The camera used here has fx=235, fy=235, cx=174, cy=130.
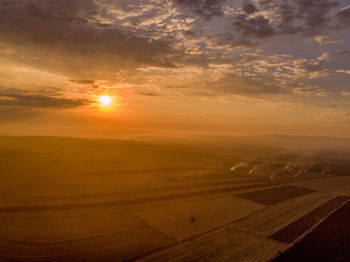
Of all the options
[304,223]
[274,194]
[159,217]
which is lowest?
[304,223]

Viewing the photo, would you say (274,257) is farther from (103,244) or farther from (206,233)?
(103,244)

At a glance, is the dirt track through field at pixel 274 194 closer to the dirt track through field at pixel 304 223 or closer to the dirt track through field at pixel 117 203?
the dirt track through field at pixel 117 203

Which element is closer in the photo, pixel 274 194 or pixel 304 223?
pixel 304 223

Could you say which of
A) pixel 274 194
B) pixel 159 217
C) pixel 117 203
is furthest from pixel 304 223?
pixel 117 203

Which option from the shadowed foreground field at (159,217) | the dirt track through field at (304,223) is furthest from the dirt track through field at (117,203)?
the dirt track through field at (304,223)

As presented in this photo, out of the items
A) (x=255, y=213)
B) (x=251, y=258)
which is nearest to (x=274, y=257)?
(x=251, y=258)

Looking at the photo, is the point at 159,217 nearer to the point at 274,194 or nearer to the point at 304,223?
the point at 304,223

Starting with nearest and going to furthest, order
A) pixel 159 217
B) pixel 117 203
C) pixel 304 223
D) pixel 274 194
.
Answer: pixel 304 223, pixel 159 217, pixel 117 203, pixel 274 194

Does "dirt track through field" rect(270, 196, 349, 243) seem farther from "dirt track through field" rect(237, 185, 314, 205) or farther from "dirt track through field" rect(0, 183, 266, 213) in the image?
"dirt track through field" rect(0, 183, 266, 213)

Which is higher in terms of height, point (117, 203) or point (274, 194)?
point (117, 203)

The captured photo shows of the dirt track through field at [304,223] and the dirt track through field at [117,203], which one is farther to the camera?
the dirt track through field at [117,203]

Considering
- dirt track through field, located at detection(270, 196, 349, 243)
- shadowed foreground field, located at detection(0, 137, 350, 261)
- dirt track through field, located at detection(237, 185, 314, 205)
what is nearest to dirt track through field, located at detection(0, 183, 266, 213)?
shadowed foreground field, located at detection(0, 137, 350, 261)
